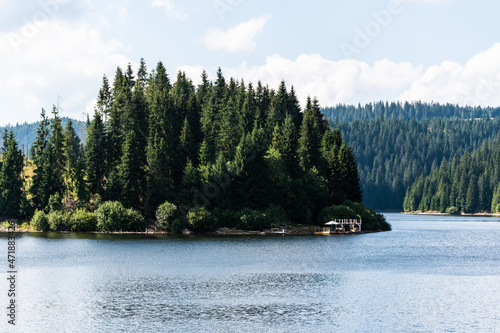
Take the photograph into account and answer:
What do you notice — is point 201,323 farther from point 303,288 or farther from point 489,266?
point 489,266

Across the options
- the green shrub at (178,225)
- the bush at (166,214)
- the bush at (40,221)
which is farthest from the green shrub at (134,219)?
the bush at (40,221)

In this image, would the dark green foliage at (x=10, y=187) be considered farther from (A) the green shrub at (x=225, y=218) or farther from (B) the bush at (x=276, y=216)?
(B) the bush at (x=276, y=216)

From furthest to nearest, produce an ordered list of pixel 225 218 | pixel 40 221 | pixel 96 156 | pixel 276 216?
pixel 96 156 < pixel 40 221 < pixel 276 216 < pixel 225 218

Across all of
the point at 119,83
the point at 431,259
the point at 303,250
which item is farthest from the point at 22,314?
the point at 119,83

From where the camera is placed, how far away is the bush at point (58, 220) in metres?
130

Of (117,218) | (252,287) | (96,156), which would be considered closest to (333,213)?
(117,218)

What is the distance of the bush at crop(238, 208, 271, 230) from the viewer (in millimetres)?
126125

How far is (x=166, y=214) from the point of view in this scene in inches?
4914

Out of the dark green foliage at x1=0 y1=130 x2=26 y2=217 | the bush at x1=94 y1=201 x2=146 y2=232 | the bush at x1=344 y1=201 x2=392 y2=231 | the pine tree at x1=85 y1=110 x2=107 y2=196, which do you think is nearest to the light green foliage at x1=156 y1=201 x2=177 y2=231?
the bush at x1=94 y1=201 x2=146 y2=232

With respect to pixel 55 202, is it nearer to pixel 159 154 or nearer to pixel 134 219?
pixel 134 219

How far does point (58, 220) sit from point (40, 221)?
407cm

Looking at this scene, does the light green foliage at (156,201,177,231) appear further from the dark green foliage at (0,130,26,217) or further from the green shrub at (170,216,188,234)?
the dark green foliage at (0,130,26,217)

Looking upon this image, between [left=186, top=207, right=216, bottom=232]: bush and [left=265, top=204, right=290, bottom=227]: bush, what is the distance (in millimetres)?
12353

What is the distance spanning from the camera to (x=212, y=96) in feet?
555
